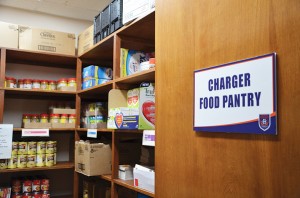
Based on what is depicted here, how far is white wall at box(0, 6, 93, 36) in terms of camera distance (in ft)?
10.4

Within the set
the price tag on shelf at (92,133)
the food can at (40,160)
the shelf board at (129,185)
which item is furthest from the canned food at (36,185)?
the shelf board at (129,185)

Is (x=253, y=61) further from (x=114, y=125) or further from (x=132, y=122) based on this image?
(x=114, y=125)

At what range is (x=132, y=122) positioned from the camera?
1.76 m

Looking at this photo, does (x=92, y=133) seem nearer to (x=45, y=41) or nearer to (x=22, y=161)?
(x=22, y=161)

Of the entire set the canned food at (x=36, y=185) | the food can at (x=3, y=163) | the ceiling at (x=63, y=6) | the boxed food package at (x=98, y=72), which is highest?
the ceiling at (x=63, y=6)

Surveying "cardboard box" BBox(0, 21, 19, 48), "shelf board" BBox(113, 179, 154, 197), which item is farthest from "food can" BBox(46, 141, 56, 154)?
"shelf board" BBox(113, 179, 154, 197)

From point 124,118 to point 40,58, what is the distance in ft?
5.75

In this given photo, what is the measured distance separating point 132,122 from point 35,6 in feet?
7.13

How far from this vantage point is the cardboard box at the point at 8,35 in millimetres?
2744

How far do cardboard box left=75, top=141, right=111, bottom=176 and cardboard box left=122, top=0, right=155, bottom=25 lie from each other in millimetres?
948

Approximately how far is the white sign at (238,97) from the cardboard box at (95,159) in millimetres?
1225

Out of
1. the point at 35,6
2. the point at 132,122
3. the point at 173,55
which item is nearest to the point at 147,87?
the point at 132,122

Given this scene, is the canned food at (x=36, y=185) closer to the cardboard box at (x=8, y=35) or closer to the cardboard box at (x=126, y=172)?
the cardboard box at (x=126, y=172)

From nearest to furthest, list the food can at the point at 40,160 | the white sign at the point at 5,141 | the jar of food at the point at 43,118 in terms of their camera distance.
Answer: the white sign at the point at 5,141 < the food can at the point at 40,160 < the jar of food at the point at 43,118
